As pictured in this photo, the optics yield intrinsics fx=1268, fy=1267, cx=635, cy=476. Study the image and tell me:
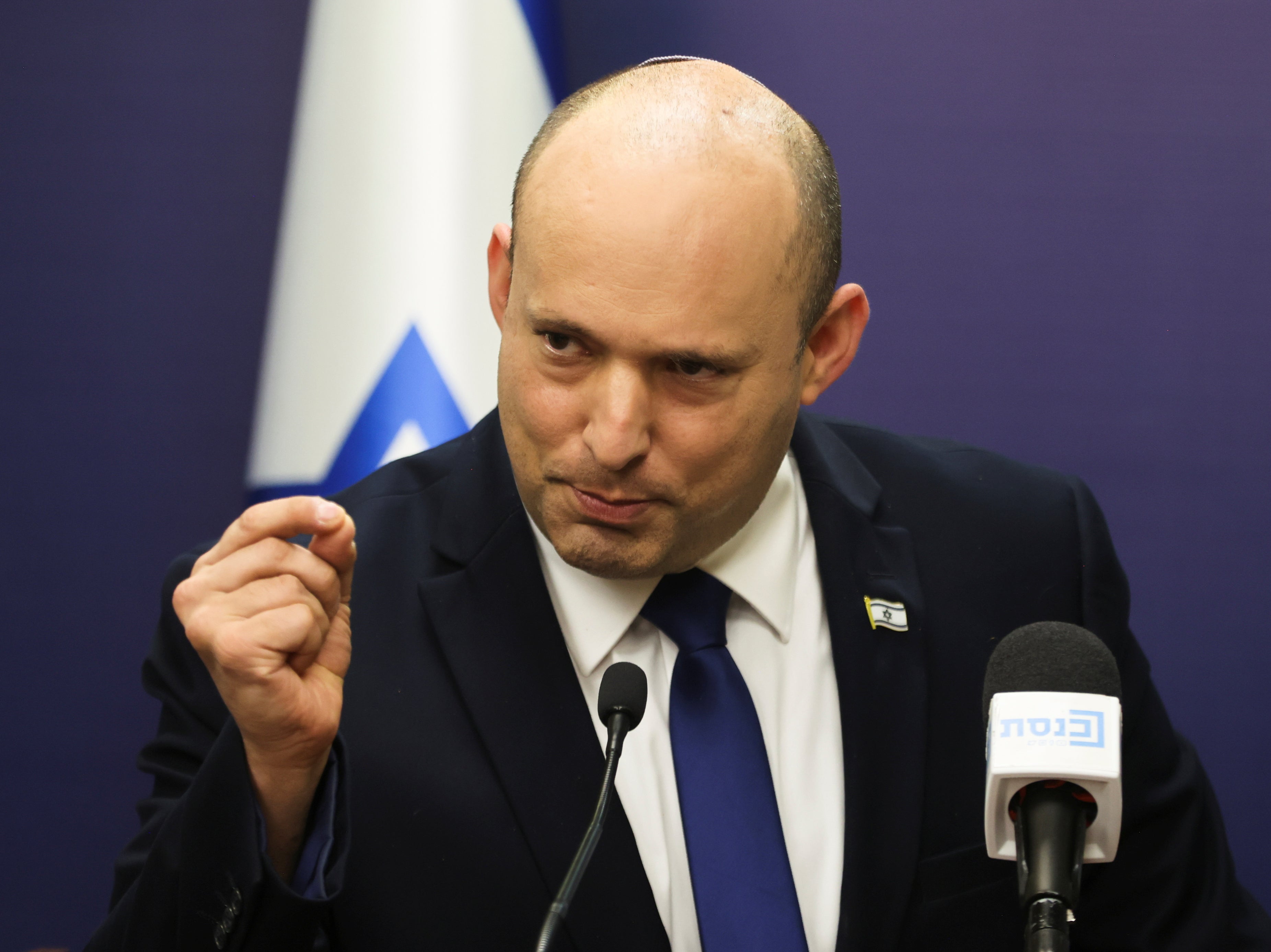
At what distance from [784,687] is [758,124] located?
72 cm

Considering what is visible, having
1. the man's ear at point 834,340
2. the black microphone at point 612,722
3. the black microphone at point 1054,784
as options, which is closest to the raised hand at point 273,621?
the black microphone at point 612,722

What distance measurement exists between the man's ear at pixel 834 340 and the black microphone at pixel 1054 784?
2.33 ft

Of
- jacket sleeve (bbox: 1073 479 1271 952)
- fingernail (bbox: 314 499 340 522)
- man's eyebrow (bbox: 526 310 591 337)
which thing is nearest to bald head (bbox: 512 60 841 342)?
man's eyebrow (bbox: 526 310 591 337)

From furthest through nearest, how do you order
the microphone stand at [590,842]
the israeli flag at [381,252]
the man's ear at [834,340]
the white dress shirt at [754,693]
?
the israeli flag at [381,252] < the man's ear at [834,340] < the white dress shirt at [754,693] < the microphone stand at [590,842]

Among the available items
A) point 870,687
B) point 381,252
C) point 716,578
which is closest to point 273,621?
point 716,578

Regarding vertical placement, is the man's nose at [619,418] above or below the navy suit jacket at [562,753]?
above

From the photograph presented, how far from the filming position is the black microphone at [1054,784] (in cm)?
88

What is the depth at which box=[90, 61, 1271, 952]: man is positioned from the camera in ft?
4.10

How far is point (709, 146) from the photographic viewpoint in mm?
1427

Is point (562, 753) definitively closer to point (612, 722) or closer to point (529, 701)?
point (529, 701)

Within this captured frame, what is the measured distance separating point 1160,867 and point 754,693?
65cm

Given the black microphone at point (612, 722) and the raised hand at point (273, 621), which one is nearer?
the black microphone at point (612, 722)

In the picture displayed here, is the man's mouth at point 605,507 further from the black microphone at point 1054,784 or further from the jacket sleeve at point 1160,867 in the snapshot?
the jacket sleeve at point 1160,867

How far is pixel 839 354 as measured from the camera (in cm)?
170
